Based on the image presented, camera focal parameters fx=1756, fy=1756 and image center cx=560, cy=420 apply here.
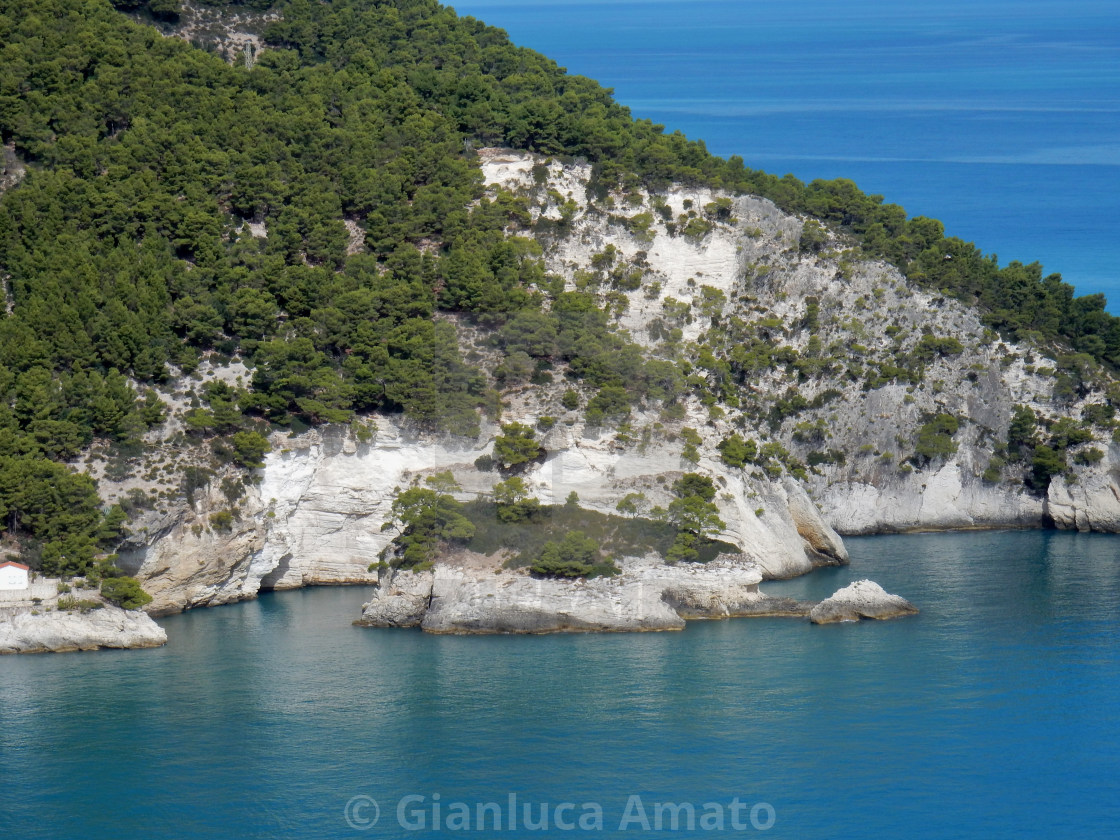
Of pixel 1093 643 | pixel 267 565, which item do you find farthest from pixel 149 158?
pixel 1093 643

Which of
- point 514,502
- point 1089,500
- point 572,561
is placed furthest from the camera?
point 1089,500

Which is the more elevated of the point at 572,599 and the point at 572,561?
the point at 572,561

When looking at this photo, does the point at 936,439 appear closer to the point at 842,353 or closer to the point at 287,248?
the point at 842,353

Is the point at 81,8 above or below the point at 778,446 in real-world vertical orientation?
above

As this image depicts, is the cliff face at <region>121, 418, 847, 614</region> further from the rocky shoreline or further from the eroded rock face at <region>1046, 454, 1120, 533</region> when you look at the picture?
the eroded rock face at <region>1046, 454, 1120, 533</region>

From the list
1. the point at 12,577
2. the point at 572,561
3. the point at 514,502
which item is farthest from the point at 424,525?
the point at 12,577

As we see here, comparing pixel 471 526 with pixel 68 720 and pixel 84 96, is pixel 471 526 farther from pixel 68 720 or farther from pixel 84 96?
pixel 84 96

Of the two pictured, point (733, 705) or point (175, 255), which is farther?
point (175, 255)
